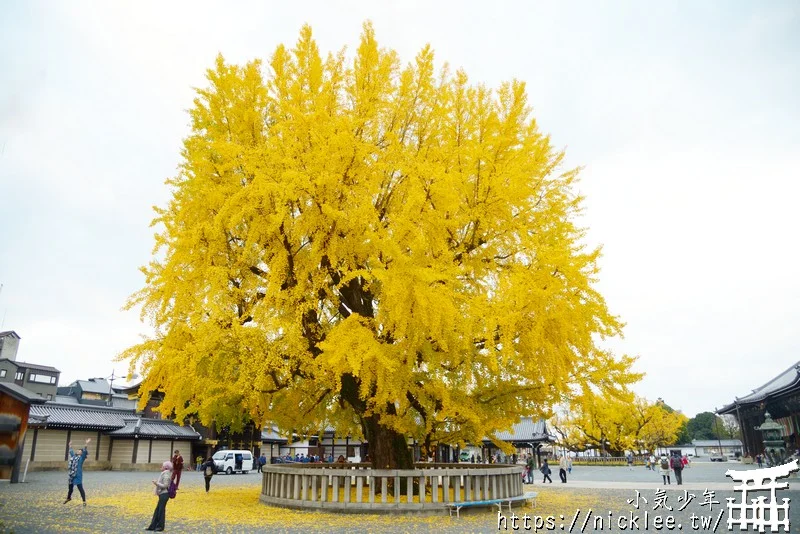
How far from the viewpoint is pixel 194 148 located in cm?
1299

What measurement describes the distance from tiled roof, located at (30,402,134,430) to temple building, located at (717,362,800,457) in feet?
143

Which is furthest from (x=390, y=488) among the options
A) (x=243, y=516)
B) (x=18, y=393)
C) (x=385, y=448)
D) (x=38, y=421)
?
(x=38, y=421)

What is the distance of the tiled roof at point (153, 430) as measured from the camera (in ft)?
118

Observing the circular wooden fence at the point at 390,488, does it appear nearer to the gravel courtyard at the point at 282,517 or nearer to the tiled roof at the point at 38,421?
the gravel courtyard at the point at 282,517

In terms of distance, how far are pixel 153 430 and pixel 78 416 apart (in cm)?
509

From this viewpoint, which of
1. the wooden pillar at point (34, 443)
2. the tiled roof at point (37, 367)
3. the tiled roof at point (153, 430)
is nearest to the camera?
the wooden pillar at point (34, 443)

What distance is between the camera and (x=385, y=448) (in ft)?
45.2

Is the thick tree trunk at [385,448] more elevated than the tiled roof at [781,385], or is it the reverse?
the tiled roof at [781,385]

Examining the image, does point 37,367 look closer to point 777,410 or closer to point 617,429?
point 617,429

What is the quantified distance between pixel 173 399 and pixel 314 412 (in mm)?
4791

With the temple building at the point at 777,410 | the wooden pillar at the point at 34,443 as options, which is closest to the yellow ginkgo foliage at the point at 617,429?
the temple building at the point at 777,410

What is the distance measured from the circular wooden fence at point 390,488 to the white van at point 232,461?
2589cm

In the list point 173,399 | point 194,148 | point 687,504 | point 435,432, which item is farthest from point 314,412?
point 687,504

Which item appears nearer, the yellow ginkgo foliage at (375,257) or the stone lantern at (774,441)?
the yellow ginkgo foliage at (375,257)
